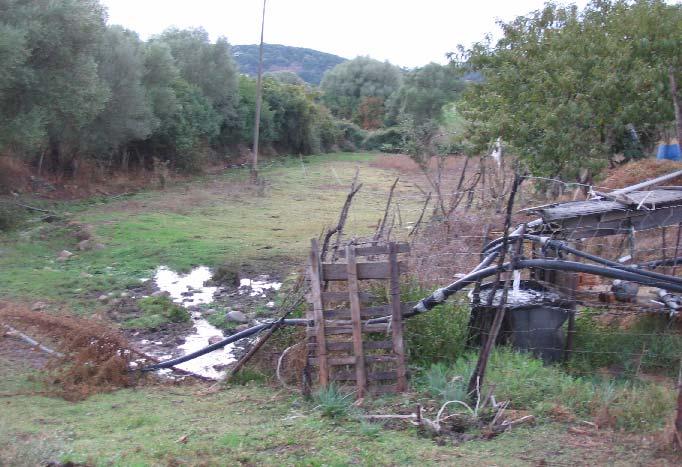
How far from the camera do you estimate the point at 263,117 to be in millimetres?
46969

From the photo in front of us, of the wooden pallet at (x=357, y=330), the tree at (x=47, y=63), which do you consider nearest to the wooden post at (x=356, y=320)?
the wooden pallet at (x=357, y=330)

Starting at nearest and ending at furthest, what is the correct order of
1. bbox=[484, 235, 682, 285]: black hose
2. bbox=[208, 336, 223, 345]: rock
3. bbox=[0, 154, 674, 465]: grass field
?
bbox=[0, 154, 674, 465]: grass field, bbox=[484, 235, 682, 285]: black hose, bbox=[208, 336, 223, 345]: rock

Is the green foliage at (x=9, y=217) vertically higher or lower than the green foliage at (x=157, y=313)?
higher

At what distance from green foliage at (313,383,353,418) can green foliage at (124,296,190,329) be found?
6.38 meters

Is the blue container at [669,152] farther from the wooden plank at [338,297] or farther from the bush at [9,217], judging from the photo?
A: the bush at [9,217]

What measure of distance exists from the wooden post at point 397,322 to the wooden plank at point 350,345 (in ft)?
0.31

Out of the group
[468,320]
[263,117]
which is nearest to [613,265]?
[468,320]

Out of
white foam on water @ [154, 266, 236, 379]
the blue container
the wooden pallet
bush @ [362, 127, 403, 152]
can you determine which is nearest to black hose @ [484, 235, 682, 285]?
the wooden pallet

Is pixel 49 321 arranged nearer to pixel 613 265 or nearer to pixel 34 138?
pixel 613 265

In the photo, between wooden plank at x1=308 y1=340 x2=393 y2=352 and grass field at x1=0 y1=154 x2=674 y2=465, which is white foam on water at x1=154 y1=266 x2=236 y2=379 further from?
wooden plank at x1=308 y1=340 x2=393 y2=352

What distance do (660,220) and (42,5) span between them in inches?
708

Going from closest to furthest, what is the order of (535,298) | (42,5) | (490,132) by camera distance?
(535,298)
(490,132)
(42,5)

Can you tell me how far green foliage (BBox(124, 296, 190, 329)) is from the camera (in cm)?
1261

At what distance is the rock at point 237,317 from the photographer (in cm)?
1288
